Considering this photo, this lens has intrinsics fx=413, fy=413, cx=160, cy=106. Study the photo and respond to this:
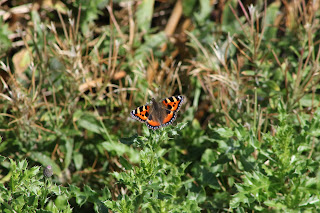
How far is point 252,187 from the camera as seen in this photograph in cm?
213

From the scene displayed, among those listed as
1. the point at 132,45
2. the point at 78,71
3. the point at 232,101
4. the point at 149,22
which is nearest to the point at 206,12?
the point at 149,22

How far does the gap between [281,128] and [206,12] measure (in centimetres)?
181

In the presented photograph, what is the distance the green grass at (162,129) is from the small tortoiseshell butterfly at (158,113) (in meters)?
0.06

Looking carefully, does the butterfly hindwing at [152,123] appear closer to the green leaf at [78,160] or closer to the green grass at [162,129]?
the green grass at [162,129]

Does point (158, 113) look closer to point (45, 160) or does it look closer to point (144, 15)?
point (45, 160)

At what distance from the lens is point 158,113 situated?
212cm

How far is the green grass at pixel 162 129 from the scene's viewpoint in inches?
83.7

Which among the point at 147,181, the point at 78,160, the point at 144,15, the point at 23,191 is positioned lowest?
the point at 78,160

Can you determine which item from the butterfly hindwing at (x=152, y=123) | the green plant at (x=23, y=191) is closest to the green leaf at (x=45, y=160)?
the green plant at (x=23, y=191)

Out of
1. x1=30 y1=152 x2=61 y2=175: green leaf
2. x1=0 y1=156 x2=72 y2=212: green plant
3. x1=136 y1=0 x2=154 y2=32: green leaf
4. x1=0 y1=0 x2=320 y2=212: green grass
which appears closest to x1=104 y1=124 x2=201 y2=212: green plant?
x1=0 y1=0 x2=320 y2=212: green grass

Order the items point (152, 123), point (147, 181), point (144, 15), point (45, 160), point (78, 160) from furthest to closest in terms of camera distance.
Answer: point (144, 15), point (78, 160), point (45, 160), point (152, 123), point (147, 181)

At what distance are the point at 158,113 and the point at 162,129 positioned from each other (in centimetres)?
12

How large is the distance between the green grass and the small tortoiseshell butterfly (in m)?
0.06

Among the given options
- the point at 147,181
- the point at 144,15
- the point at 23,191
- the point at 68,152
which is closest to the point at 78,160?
the point at 68,152
